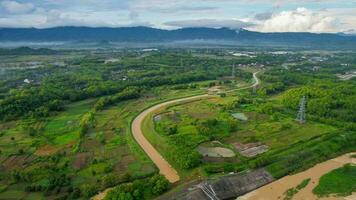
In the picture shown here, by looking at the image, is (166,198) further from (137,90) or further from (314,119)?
(137,90)

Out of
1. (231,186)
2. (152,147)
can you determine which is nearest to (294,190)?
(231,186)

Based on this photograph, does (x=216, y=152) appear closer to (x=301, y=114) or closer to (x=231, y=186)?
(x=231, y=186)

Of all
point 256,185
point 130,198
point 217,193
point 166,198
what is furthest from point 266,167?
point 130,198

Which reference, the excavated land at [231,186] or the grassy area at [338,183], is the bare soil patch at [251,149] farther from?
the grassy area at [338,183]

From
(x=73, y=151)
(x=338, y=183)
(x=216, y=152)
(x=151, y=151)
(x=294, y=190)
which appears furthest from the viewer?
(x=151, y=151)

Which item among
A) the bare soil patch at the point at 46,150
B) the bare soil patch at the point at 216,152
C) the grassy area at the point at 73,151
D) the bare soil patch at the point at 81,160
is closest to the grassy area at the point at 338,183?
the bare soil patch at the point at 216,152

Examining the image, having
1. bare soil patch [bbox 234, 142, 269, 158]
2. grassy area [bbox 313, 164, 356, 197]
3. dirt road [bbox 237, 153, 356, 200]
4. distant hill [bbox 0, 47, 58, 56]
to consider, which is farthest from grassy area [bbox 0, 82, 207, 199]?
distant hill [bbox 0, 47, 58, 56]
